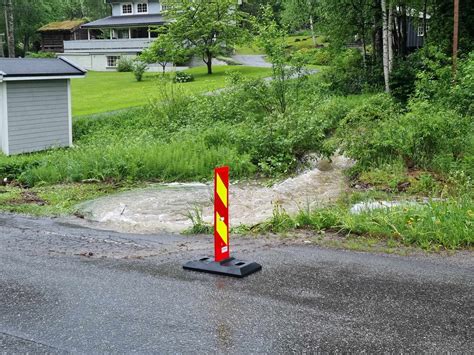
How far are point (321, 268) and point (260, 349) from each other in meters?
2.20

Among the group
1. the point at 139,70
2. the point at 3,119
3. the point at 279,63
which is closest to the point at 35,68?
the point at 3,119

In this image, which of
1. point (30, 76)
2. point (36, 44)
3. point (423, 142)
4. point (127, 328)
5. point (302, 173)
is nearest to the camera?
point (127, 328)

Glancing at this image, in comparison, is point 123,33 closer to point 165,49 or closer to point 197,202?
point 165,49

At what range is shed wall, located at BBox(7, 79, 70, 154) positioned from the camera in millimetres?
17875

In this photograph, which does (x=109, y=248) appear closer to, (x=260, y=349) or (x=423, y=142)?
(x=260, y=349)

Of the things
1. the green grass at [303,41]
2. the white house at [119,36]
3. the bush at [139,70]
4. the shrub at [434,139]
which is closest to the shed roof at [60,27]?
the white house at [119,36]

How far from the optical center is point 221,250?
663 cm

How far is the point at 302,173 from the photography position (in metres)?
13.6

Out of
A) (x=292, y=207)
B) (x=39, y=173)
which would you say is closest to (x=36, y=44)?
(x=39, y=173)

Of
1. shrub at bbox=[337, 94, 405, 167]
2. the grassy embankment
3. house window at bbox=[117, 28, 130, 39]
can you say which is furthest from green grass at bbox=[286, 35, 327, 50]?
shrub at bbox=[337, 94, 405, 167]

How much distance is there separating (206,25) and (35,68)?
21805 mm

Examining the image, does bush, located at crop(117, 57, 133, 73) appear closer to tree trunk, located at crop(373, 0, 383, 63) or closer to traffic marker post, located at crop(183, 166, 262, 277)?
tree trunk, located at crop(373, 0, 383, 63)

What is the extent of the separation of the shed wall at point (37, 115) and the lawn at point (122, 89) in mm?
3762

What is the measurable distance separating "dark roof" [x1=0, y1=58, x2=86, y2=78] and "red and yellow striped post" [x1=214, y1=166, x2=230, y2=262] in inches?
503
